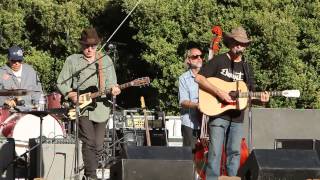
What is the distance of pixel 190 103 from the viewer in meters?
9.70

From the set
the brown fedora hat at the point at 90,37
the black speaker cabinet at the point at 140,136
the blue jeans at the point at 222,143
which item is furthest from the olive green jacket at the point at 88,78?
the black speaker cabinet at the point at 140,136

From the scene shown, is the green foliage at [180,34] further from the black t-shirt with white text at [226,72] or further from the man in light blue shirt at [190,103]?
the black t-shirt with white text at [226,72]

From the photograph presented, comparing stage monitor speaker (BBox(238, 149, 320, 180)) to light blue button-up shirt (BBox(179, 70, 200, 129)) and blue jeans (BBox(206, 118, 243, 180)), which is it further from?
light blue button-up shirt (BBox(179, 70, 200, 129))

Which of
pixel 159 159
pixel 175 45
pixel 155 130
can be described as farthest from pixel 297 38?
pixel 159 159

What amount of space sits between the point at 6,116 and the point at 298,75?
30.1ft

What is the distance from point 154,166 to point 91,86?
7.94 feet

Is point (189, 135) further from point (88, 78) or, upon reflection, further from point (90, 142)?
point (88, 78)

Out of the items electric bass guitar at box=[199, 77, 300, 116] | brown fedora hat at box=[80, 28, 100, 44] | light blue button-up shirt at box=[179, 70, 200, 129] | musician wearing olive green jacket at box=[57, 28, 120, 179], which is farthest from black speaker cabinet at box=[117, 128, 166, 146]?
electric bass guitar at box=[199, 77, 300, 116]

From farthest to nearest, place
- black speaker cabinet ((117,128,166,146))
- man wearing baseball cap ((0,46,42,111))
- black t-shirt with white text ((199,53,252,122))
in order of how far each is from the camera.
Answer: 1. black speaker cabinet ((117,128,166,146))
2. man wearing baseball cap ((0,46,42,111))
3. black t-shirt with white text ((199,53,252,122))

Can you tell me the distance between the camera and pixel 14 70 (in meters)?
10.9

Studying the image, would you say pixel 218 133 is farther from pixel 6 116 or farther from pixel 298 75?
pixel 298 75

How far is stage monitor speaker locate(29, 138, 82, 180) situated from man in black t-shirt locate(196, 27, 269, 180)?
7.78ft

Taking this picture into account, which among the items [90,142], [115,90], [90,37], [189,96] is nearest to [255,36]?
[189,96]

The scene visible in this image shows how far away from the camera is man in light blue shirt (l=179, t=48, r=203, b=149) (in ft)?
32.0
